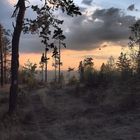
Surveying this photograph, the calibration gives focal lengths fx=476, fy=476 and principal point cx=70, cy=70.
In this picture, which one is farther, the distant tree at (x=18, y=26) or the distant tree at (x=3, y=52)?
the distant tree at (x=3, y=52)

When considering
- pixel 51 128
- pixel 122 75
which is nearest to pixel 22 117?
pixel 51 128

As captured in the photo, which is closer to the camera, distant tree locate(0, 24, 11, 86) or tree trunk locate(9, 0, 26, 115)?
tree trunk locate(9, 0, 26, 115)

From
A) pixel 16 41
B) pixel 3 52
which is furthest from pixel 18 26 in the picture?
pixel 3 52

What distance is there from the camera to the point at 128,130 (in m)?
19.0

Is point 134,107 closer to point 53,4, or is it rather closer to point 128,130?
point 128,130

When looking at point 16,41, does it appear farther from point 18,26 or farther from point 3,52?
point 3,52

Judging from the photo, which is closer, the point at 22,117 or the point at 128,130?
the point at 128,130

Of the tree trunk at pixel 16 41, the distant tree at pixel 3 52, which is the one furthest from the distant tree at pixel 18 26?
the distant tree at pixel 3 52

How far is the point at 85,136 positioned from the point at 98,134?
586 mm

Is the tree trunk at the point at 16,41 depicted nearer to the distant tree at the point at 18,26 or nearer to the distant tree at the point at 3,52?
the distant tree at the point at 18,26

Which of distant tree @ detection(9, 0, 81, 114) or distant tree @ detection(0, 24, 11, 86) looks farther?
distant tree @ detection(0, 24, 11, 86)

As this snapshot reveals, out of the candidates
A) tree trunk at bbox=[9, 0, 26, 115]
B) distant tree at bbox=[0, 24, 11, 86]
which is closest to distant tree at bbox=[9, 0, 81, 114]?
tree trunk at bbox=[9, 0, 26, 115]

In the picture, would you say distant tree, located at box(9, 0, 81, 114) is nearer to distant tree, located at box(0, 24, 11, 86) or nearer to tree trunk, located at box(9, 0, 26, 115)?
tree trunk, located at box(9, 0, 26, 115)

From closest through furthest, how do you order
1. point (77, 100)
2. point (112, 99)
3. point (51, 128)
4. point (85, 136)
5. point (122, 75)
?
point (85, 136) < point (51, 128) < point (112, 99) < point (77, 100) < point (122, 75)
